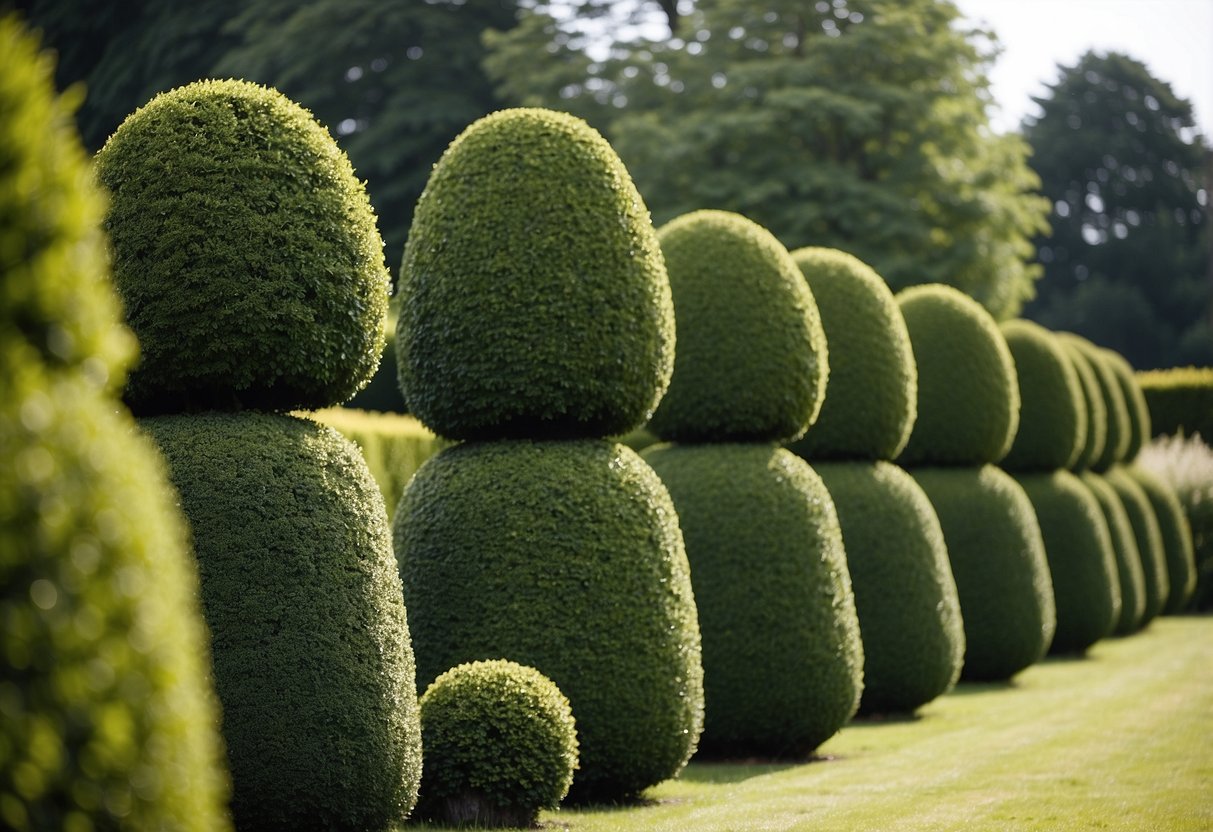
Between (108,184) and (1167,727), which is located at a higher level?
(108,184)

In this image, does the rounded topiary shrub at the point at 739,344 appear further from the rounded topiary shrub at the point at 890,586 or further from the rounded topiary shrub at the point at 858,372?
the rounded topiary shrub at the point at 890,586

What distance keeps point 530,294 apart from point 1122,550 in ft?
50.7

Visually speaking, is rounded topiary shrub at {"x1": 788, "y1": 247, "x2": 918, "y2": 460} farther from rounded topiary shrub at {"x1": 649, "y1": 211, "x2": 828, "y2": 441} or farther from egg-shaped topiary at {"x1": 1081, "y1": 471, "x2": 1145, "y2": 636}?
egg-shaped topiary at {"x1": 1081, "y1": 471, "x2": 1145, "y2": 636}

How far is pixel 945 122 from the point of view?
99.1 feet

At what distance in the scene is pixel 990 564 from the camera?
1552 cm

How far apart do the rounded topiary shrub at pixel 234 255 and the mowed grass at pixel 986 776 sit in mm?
2992

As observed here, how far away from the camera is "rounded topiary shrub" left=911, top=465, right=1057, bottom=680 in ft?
50.9

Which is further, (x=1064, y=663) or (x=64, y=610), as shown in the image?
(x=1064, y=663)

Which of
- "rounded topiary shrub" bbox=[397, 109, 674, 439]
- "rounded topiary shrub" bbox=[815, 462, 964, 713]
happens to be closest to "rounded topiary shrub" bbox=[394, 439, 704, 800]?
"rounded topiary shrub" bbox=[397, 109, 674, 439]

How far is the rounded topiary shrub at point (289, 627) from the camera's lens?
591 centimetres

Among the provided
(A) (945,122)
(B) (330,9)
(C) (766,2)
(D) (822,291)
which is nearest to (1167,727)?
(D) (822,291)

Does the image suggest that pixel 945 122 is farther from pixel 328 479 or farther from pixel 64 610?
pixel 64 610

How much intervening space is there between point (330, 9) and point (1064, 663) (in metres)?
22.0

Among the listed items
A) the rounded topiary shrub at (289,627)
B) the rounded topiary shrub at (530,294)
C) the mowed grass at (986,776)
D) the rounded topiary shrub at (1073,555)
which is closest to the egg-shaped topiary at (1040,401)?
the rounded topiary shrub at (1073,555)
